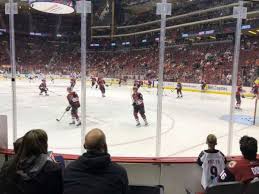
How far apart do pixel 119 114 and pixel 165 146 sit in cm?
313

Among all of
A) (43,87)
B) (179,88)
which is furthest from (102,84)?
(179,88)

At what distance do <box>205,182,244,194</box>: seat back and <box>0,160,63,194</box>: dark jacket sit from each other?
774 mm

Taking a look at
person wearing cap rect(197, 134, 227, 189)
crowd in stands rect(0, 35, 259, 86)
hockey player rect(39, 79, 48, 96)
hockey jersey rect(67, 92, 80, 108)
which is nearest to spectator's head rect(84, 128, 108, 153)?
person wearing cap rect(197, 134, 227, 189)

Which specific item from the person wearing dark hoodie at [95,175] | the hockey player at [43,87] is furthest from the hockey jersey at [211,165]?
the hockey player at [43,87]

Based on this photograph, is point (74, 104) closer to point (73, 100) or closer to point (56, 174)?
point (73, 100)

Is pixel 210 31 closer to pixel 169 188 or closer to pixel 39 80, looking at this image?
pixel 39 80

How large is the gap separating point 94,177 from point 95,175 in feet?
0.04

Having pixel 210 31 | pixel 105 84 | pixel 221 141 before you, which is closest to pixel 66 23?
pixel 221 141

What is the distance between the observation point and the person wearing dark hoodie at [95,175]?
5.00 feet

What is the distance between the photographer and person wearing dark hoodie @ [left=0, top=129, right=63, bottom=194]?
5.11 ft

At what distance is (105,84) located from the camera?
36.3 feet

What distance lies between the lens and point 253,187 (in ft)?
6.12

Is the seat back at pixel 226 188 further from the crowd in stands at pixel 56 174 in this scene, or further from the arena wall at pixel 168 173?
the arena wall at pixel 168 173

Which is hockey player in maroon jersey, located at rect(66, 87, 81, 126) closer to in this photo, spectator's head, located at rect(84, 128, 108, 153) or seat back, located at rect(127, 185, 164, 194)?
seat back, located at rect(127, 185, 164, 194)
